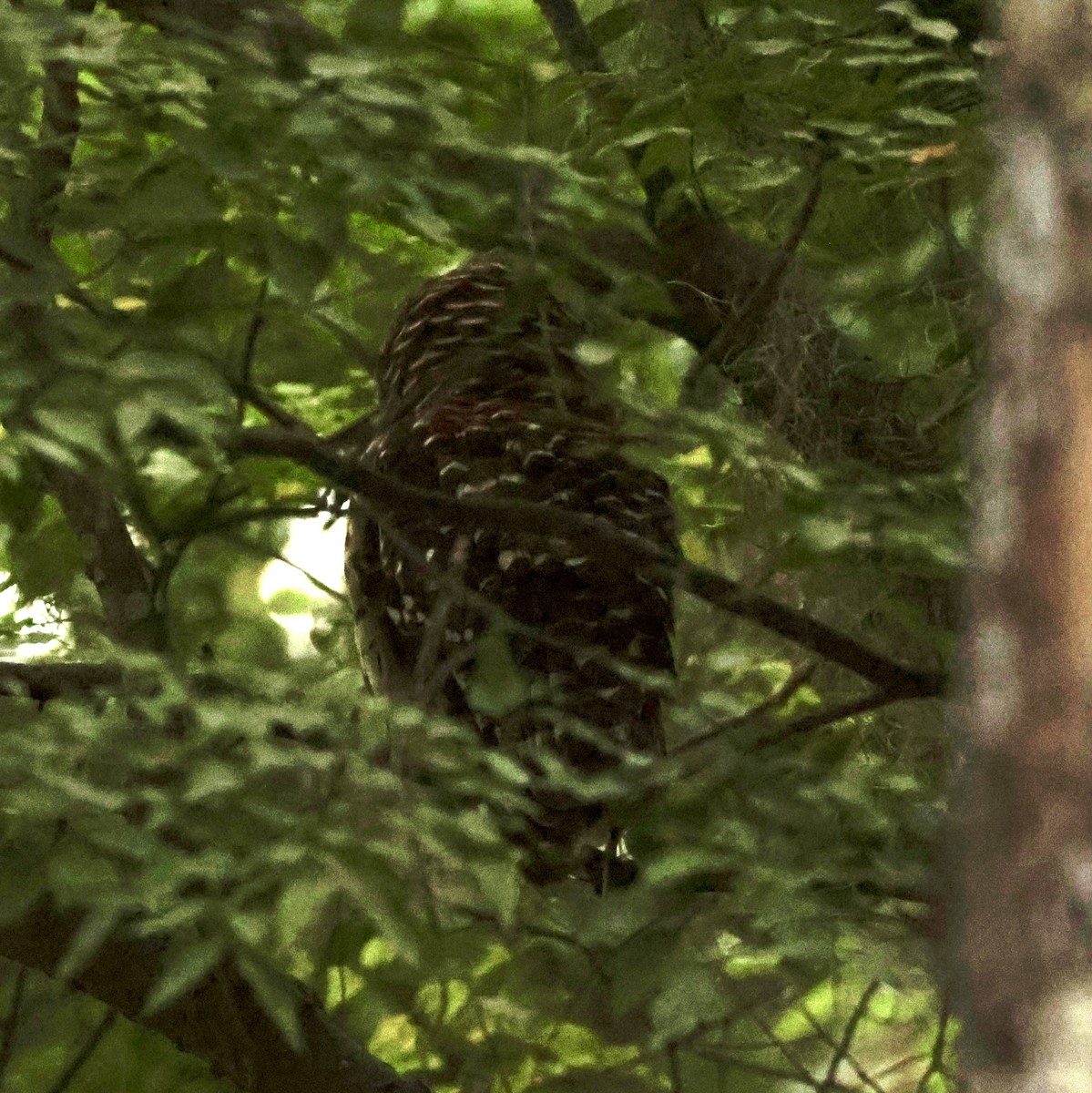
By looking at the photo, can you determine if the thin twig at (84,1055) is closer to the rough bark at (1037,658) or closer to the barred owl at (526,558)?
the barred owl at (526,558)

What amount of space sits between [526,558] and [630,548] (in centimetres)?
75

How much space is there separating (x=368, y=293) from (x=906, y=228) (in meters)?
0.87

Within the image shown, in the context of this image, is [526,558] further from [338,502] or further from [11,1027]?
[11,1027]

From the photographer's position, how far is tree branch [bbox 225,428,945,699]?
2.33 meters

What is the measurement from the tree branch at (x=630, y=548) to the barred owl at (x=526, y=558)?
13.0 inches

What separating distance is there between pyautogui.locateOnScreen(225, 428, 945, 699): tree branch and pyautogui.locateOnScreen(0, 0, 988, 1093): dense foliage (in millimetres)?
58

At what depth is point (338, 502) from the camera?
2852mm

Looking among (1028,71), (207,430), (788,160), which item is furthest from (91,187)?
(1028,71)

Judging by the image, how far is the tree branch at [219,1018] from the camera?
2.59m

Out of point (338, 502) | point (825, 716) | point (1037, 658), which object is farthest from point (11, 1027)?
point (1037, 658)

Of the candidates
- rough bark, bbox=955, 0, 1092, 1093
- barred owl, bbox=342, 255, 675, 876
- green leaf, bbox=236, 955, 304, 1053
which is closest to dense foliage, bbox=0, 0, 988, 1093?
green leaf, bbox=236, 955, 304, 1053

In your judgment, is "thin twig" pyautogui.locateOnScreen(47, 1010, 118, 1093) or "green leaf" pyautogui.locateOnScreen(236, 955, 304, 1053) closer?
"green leaf" pyautogui.locateOnScreen(236, 955, 304, 1053)

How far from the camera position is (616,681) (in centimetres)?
296

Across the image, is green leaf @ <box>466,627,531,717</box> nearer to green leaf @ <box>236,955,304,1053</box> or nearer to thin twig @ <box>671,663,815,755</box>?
thin twig @ <box>671,663,815,755</box>
